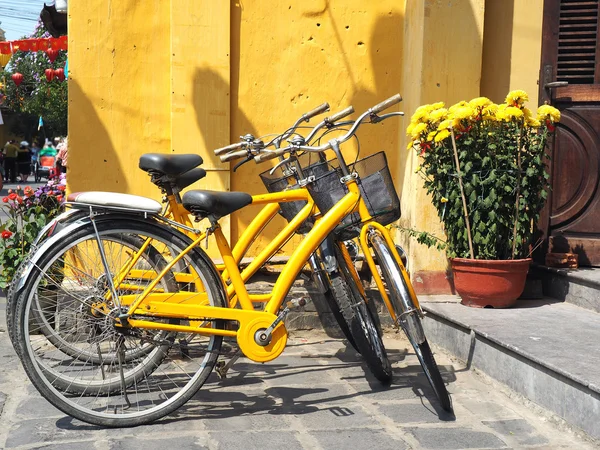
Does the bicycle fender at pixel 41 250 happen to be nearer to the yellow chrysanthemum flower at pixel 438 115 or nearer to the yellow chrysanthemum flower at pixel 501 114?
the yellow chrysanthemum flower at pixel 438 115

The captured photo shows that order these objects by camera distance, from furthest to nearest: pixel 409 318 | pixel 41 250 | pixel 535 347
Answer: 1. pixel 535 347
2. pixel 409 318
3. pixel 41 250

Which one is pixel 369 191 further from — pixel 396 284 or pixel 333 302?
pixel 333 302

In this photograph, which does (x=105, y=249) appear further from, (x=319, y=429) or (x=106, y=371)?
(x=319, y=429)

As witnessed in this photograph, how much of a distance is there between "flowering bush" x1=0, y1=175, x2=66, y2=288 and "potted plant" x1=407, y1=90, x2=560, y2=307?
2.95 meters

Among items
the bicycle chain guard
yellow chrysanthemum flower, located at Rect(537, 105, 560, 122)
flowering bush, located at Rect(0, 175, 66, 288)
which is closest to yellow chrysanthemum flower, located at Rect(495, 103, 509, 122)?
yellow chrysanthemum flower, located at Rect(537, 105, 560, 122)

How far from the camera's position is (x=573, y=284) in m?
5.54

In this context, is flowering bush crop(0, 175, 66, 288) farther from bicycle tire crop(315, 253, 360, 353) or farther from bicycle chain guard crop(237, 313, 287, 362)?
bicycle chain guard crop(237, 313, 287, 362)

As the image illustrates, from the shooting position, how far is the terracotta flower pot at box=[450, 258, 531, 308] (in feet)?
17.1

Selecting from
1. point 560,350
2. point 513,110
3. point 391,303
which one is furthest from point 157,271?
point 513,110

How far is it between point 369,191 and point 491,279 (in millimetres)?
1518

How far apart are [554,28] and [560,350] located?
270cm

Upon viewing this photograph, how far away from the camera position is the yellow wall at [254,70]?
5793 mm

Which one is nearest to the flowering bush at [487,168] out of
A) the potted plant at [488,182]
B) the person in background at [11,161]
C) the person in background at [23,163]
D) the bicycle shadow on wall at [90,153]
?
the potted plant at [488,182]

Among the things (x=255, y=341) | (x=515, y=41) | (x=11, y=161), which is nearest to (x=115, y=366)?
(x=255, y=341)
